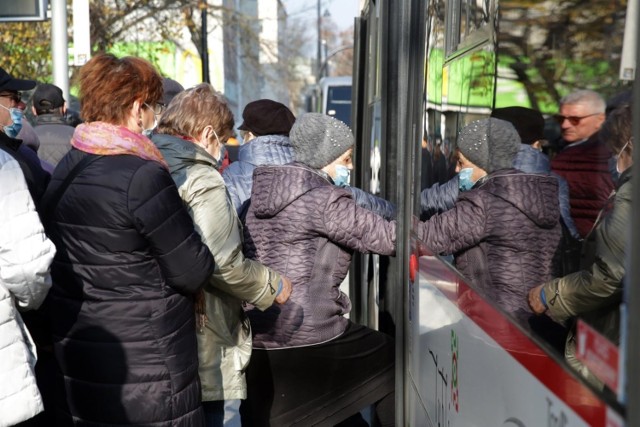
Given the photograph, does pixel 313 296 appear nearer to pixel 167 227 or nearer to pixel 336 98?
pixel 167 227

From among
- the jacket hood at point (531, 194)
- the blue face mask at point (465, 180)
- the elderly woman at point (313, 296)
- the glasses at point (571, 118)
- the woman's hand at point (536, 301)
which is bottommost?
the elderly woman at point (313, 296)

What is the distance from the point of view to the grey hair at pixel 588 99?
60.4 inches

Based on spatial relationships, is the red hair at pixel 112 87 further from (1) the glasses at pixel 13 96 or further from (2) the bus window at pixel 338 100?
(2) the bus window at pixel 338 100

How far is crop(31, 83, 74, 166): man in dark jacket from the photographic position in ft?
25.7

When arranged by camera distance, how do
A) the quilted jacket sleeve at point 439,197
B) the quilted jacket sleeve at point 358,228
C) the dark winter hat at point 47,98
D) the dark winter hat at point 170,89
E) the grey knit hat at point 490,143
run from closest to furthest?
the grey knit hat at point 490,143
the quilted jacket sleeve at point 439,197
the quilted jacket sleeve at point 358,228
the dark winter hat at point 170,89
the dark winter hat at point 47,98

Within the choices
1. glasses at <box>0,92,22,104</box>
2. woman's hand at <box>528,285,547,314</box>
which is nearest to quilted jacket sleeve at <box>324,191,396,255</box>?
glasses at <box>0,92,22,104</box>

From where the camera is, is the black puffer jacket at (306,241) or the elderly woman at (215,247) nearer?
the elderly woman at (215,247)

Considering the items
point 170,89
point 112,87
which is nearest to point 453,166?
point 112,87

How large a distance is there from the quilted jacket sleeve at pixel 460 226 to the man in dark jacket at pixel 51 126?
5.03m

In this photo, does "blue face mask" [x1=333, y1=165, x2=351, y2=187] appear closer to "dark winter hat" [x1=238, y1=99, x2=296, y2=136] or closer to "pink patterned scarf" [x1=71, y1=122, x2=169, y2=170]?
"pink patterned scarf" [x1=71, y1=122, x2=169, y2=170]

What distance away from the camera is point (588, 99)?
1588mm

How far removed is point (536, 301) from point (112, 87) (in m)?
2.19

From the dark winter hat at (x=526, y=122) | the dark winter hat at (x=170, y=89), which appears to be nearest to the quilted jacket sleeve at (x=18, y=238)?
the dark winter hat at (x=526, y=122)

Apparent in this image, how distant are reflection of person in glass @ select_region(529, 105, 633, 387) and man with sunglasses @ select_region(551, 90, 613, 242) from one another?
0.09 feet
